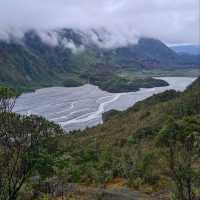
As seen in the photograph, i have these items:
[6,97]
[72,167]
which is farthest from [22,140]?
[72,167]

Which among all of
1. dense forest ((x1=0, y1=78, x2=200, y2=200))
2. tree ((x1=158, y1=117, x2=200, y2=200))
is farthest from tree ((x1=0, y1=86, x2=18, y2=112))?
tree ((x1=158, y1=117, x2=200, y2=200))

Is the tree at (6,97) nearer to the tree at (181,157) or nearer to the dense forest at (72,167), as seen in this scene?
the dense forest at (72,167)

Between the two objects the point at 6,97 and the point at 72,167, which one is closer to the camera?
the point at 6,97

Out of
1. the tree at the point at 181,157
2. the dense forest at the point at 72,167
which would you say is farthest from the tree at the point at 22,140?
the tree at the point at 181,157

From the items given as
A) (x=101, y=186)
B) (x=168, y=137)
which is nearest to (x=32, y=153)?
(x=168, y=137)

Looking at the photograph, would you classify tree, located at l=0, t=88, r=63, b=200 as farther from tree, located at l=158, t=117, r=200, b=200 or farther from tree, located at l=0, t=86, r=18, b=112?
tree, located at l=158, t=117, r=200, b=200

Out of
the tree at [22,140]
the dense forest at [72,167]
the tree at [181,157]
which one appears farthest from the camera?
the tree at [181,157]

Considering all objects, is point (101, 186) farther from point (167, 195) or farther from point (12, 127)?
point (12, 127)

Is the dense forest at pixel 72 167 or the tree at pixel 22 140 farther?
the dense forest at pixel 72 167

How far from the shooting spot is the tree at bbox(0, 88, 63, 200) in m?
20.4

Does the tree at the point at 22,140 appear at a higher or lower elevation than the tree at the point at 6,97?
lower

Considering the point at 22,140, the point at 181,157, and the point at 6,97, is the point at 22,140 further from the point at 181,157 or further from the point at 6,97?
the point at 181,157

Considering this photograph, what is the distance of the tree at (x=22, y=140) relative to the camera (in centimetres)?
2041

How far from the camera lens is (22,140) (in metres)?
20.6
